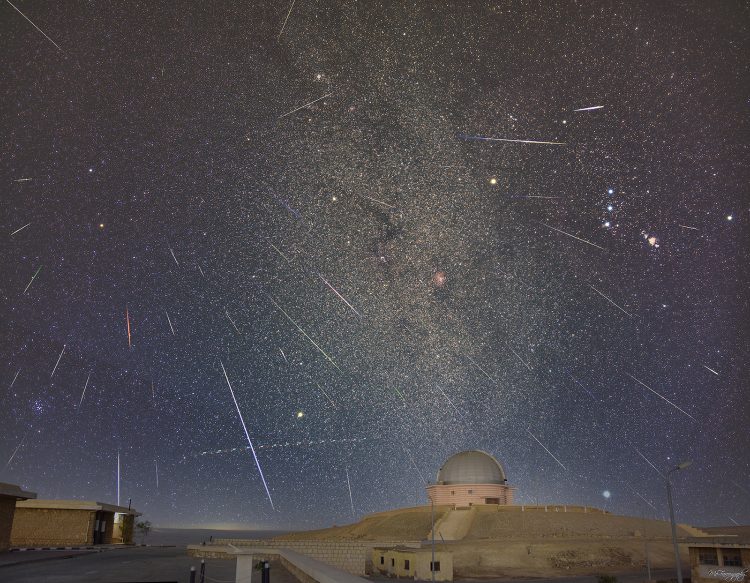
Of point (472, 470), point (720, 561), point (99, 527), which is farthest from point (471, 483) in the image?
point (99, 527)

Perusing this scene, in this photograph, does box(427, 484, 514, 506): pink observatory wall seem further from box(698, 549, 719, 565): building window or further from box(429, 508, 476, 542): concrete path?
box(698, 549, 719, 565): building window

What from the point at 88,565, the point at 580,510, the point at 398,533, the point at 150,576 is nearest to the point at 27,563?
the point at 88,565

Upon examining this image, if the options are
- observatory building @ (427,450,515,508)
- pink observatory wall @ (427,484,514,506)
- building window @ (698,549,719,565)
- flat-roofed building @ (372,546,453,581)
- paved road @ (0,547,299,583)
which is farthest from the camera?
observatory building @ (427,450,515,508)

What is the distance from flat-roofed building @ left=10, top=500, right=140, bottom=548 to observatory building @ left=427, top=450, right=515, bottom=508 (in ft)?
132

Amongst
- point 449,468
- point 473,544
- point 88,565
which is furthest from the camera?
point 449,468

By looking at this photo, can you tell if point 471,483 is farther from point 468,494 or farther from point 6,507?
point 6,507

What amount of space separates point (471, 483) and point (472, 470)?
1.69 m

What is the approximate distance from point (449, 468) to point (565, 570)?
32237mm

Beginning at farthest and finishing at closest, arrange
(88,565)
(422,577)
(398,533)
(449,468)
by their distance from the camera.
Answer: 1. (449,468)
2. (398,533)
3. (422,577)
4. (88,565)

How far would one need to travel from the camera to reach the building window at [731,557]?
35.2 metres

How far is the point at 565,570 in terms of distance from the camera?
133 feet

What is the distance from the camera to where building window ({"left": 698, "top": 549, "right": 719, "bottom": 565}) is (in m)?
36.6

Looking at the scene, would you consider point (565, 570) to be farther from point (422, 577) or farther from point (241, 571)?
point (241, 571)

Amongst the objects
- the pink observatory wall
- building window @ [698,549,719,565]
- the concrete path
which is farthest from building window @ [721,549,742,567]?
the pink observatory wall
